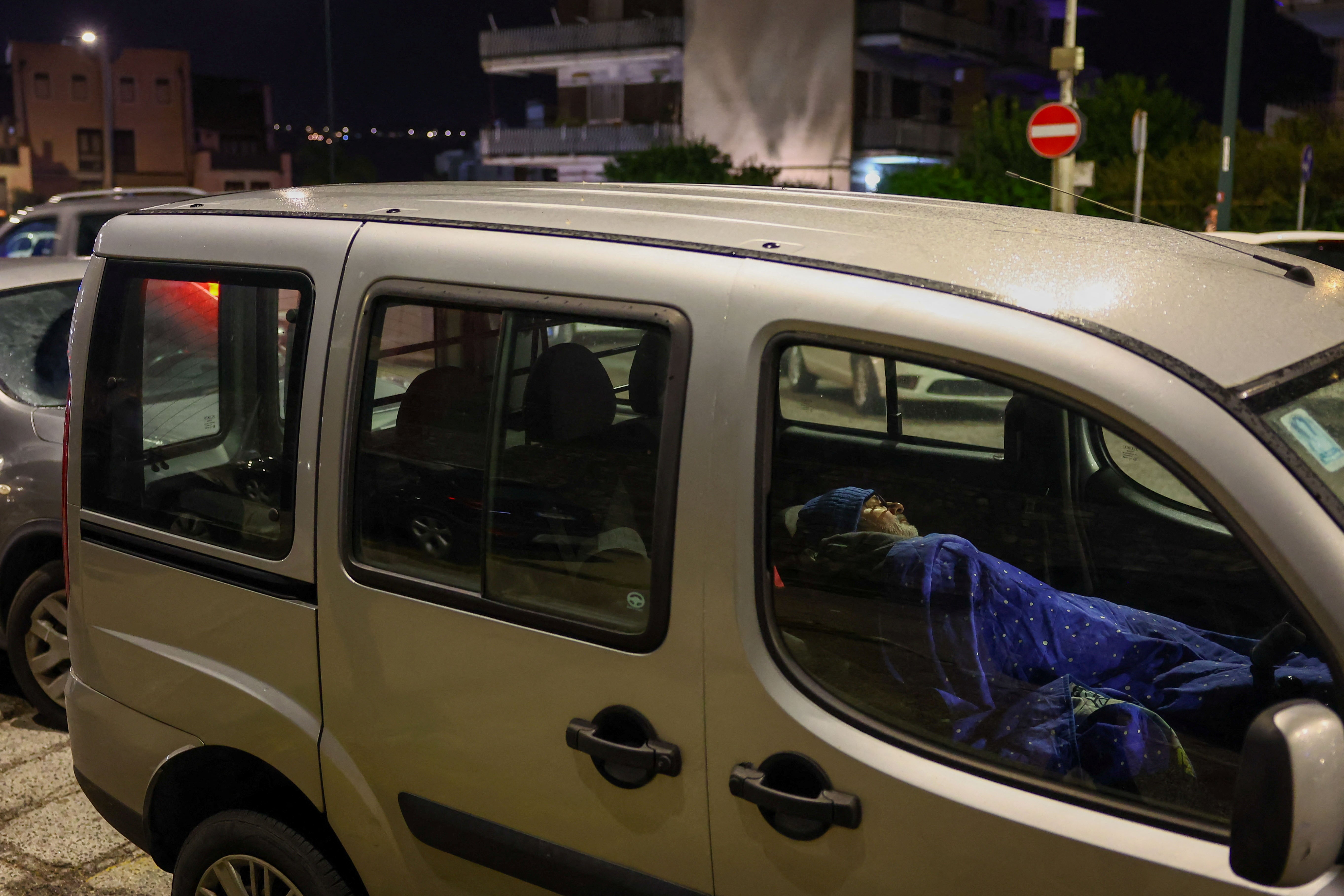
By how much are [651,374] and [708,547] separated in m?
0.32

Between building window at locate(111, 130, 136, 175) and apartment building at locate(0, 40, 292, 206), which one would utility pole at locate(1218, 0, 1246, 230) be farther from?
building window at locate(111, 130, 136, 175)

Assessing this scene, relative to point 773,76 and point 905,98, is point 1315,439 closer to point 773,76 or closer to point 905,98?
point 773,76

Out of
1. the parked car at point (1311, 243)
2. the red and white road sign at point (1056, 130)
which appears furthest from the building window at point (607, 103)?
the parked car at point (1311, 243)

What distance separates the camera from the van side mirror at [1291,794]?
1448 mm

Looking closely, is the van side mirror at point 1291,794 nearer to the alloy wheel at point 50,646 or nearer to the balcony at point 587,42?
the alloy wheel at point 50,646

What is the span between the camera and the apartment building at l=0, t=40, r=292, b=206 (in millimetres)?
70688

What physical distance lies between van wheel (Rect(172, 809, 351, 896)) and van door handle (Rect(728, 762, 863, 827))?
104 centimetres

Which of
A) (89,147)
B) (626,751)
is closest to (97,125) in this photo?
(89,147)

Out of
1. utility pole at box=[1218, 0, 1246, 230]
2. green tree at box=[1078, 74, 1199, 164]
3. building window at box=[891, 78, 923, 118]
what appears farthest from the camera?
building window at box=[891, 78, 923, 118]

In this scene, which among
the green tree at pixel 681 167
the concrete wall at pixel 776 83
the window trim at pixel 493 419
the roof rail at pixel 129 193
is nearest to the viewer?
the window trim at pixel 493 419

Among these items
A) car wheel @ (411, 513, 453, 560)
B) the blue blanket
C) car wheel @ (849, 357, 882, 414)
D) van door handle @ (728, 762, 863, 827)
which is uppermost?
car wheel @ (849, 357, 882, 414)

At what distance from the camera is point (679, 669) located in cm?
202

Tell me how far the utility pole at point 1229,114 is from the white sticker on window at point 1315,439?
672 inches

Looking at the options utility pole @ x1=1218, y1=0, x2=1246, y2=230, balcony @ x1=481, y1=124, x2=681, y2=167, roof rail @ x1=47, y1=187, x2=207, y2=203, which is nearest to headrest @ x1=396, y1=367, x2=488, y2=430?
roof rail @ x1=47, y1=187, x2=207, y2=203
